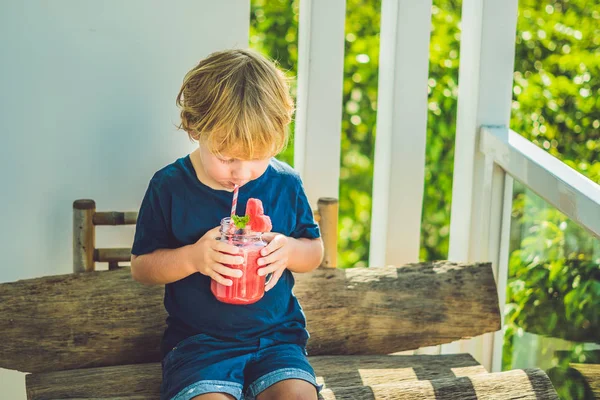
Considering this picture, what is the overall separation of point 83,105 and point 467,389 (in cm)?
124

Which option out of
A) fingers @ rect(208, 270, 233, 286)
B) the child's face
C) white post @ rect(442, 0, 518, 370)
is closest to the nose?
the child's face

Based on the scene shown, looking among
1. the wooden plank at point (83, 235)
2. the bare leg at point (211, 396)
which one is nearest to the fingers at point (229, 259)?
the bare leg at point (211, 396)

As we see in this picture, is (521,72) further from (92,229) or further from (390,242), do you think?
(92,229)

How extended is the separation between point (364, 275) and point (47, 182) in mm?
911

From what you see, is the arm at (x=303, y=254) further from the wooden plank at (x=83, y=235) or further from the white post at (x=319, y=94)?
the wooden plank at (x=83, y=235)

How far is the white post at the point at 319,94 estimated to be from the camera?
2289 mm

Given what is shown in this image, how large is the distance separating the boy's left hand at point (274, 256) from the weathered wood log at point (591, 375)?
2.96ft

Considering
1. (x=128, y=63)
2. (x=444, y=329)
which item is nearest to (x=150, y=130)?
(x=128, y=63)

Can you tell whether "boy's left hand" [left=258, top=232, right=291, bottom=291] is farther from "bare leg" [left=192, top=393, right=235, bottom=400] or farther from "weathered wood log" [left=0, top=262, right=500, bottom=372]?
"weathered wood log" [left=0, top=262, right=500, bottom=372]

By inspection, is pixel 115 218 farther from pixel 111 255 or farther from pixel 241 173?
pixel 241 173

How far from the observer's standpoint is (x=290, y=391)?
1.66 meters

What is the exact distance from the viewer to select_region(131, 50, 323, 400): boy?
63.5 inches

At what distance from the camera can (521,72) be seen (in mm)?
3684

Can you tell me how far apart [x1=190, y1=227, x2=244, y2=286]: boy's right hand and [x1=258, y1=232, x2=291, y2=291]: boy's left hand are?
6cm
